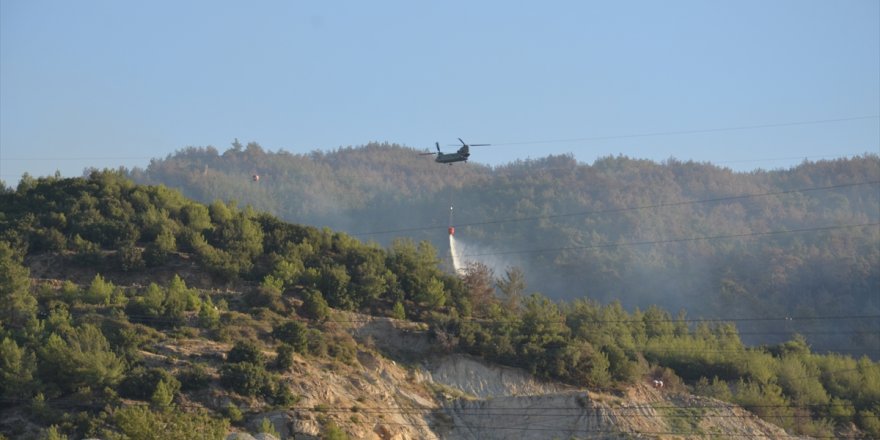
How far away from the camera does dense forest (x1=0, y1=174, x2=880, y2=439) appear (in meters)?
50.9

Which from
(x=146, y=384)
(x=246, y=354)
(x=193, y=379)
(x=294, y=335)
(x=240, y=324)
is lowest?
(x=193, y=379)

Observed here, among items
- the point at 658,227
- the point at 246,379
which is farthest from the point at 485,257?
the point at 246,379

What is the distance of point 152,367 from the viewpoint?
2106 inches

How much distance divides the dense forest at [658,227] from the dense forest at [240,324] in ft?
193

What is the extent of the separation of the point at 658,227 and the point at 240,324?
118 meters

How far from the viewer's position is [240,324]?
60.0 meters

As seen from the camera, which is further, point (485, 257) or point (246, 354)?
point (485, 257)

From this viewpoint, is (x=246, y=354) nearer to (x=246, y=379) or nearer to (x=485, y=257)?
(x=246, y=379)

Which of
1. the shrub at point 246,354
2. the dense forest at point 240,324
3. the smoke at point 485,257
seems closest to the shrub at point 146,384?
the dense forest at point 240,324

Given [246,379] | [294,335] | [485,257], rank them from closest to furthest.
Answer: [246,379] → [294,335] → [485,257]

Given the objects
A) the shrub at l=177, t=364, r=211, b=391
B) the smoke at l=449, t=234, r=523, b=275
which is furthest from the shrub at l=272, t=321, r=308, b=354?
the smoke at l=449, t=234, r=523, b=275

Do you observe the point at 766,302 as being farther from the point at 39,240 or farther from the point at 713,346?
the point at 39,240

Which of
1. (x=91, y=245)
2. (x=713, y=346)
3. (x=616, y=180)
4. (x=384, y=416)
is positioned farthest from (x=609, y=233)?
(x=384, y=416)

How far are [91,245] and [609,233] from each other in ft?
350
